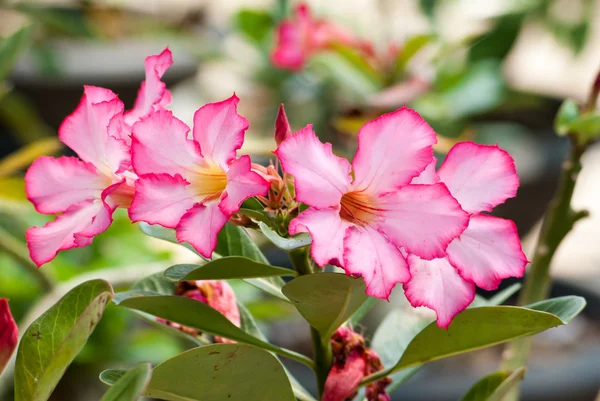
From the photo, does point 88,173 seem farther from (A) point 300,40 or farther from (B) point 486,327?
(A) point 300,40

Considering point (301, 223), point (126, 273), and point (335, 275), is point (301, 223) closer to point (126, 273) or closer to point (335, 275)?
point (335, 275)

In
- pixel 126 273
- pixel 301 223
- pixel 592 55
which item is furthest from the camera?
pixel 592 55

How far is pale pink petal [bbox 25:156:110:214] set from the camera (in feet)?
1.23

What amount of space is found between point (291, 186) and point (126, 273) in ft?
1.56

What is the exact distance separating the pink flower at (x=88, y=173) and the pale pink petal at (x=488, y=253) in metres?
0.15

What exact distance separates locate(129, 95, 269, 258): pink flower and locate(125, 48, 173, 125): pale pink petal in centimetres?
4

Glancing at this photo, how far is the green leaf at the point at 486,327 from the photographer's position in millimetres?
360

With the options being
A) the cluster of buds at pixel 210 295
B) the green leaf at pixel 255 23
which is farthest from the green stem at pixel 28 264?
the green leaf at pixel 255 23

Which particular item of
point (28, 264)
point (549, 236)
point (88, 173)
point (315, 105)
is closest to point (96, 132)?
point (88, 173)

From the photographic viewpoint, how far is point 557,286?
1.40 meters

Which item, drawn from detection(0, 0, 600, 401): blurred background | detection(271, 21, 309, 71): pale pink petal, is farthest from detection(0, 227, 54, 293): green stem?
detection(271, 21, 309, 71): pale pink petal

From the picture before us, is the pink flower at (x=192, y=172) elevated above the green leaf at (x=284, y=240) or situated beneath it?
elevated above

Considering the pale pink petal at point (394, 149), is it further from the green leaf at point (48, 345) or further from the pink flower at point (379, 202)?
the green leaf at point (48, 345)

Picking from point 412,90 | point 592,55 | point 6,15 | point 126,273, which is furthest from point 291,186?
point 592,55
